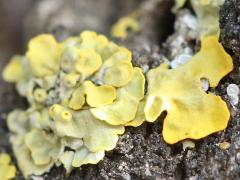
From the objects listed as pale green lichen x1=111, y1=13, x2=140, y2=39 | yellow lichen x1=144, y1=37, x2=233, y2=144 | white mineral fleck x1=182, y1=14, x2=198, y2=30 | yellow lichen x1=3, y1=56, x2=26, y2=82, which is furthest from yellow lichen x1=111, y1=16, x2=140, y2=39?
yellow lichen x1=144, y1=37, x2=233, y2=144

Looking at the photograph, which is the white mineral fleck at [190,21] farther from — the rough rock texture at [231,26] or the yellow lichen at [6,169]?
the yellow lichen at [6,169]

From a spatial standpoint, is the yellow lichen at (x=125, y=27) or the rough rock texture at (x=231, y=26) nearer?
the rough rock texture at (x=231, y=26)

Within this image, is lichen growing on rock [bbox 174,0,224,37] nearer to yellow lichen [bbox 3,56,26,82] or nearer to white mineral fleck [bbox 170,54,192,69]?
white mineral fleck [bbox 170,54,192,69]

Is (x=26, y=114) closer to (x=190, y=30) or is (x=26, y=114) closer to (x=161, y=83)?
(x=161, y=83)

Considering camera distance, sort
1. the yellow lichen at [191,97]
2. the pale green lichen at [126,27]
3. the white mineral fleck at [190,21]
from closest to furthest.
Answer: the yellow lichen at [191,97] → the white mineral fleck at [190,21] → the pale green lichen at [126,27]

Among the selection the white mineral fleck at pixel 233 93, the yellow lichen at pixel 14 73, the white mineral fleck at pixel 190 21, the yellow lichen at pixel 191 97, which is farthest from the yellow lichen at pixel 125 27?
the white mineral fleck at pixel 233 93

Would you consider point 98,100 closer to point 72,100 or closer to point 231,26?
point 72,100

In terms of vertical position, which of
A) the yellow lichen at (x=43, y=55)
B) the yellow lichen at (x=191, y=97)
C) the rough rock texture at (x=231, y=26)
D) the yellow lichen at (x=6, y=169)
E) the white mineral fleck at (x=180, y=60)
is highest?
the rough rock texture at (x=231, y=26)

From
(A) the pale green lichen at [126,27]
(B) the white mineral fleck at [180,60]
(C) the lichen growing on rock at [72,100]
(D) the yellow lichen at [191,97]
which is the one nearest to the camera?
(D) the yellow lichen at [191,97]

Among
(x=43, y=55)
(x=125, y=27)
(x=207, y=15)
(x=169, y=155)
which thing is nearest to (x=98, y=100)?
(x=169, y=155)
